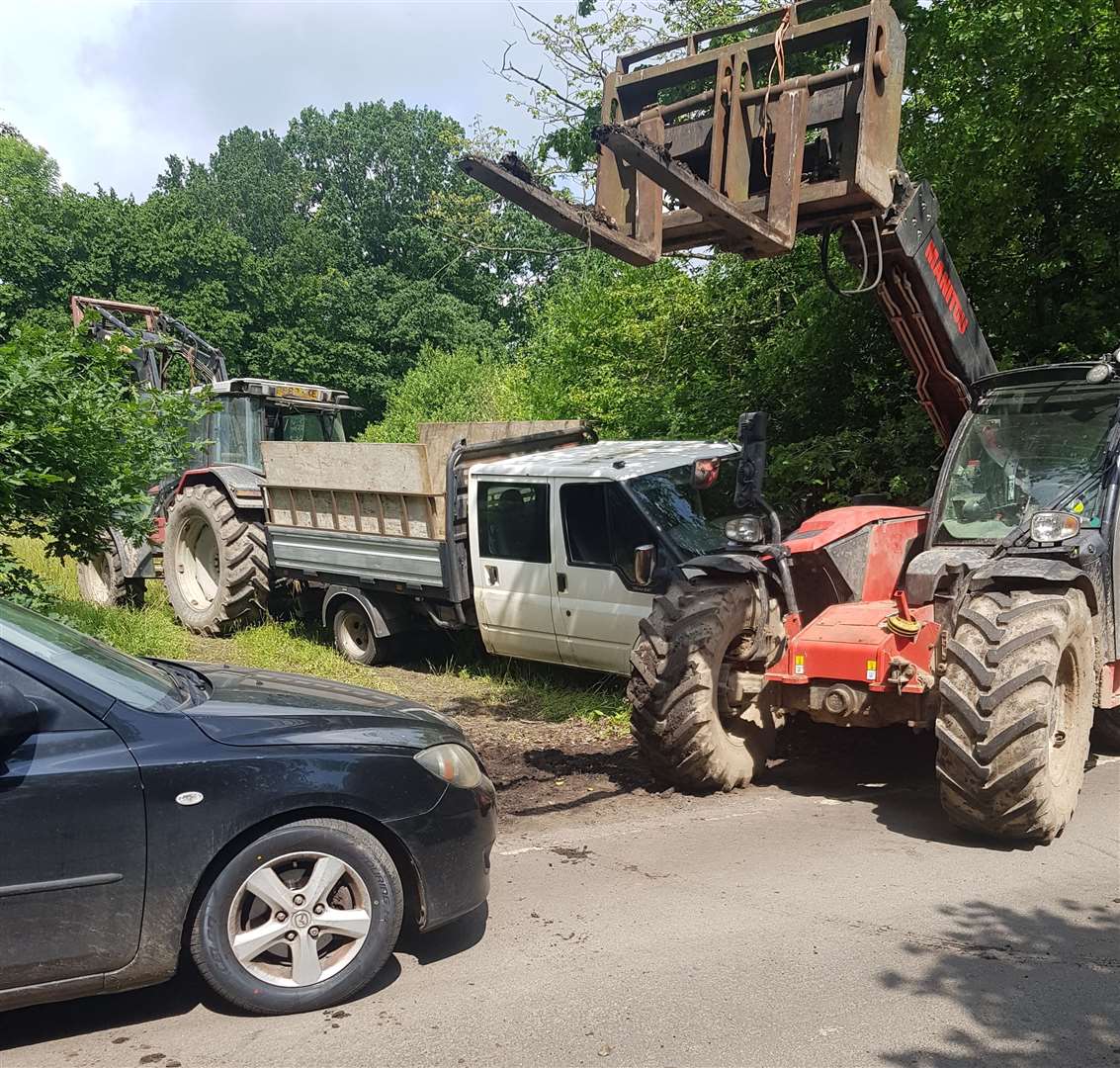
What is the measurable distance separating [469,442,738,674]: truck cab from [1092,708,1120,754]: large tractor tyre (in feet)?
9.42

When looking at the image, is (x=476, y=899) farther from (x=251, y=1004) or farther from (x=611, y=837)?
(x=611, y=837)

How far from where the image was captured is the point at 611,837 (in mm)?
5387

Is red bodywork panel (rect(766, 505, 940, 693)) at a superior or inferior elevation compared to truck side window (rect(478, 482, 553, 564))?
inferior

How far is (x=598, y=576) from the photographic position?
796 centimetres

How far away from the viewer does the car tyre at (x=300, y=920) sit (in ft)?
11.4

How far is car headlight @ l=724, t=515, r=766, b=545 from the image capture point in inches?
239

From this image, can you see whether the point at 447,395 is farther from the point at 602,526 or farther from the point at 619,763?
the point at 619,763

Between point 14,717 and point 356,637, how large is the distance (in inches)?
286

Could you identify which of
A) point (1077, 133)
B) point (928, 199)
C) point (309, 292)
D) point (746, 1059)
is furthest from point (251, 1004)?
point (309, 292)

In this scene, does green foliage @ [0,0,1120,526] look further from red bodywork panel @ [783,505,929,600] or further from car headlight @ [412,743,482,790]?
car headlight @ [412,743,482,790]

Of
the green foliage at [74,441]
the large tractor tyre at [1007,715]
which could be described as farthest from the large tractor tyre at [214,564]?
the large tractor tyre at [1007,715]

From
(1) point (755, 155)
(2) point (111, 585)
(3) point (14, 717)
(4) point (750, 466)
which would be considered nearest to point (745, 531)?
(4) point (750, 466)

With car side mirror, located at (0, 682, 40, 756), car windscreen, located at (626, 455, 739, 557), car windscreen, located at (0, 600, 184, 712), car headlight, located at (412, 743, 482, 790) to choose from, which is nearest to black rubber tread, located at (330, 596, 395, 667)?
car windscreen, located at (626, 455, 739, 557)

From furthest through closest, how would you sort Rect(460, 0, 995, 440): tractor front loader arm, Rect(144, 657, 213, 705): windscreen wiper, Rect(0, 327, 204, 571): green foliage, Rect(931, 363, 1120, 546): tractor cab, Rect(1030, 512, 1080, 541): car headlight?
Rect(0, 327, 204, 571): green foliage, Rect(931, 363, 1120, 546): tractor cab, Rect(1030, 512, 1080, 541): car headlight, Rect(460, 0, 995, 440): tractor front loader arm, Rect(144, 657, 213, 705): windscreen wiper
